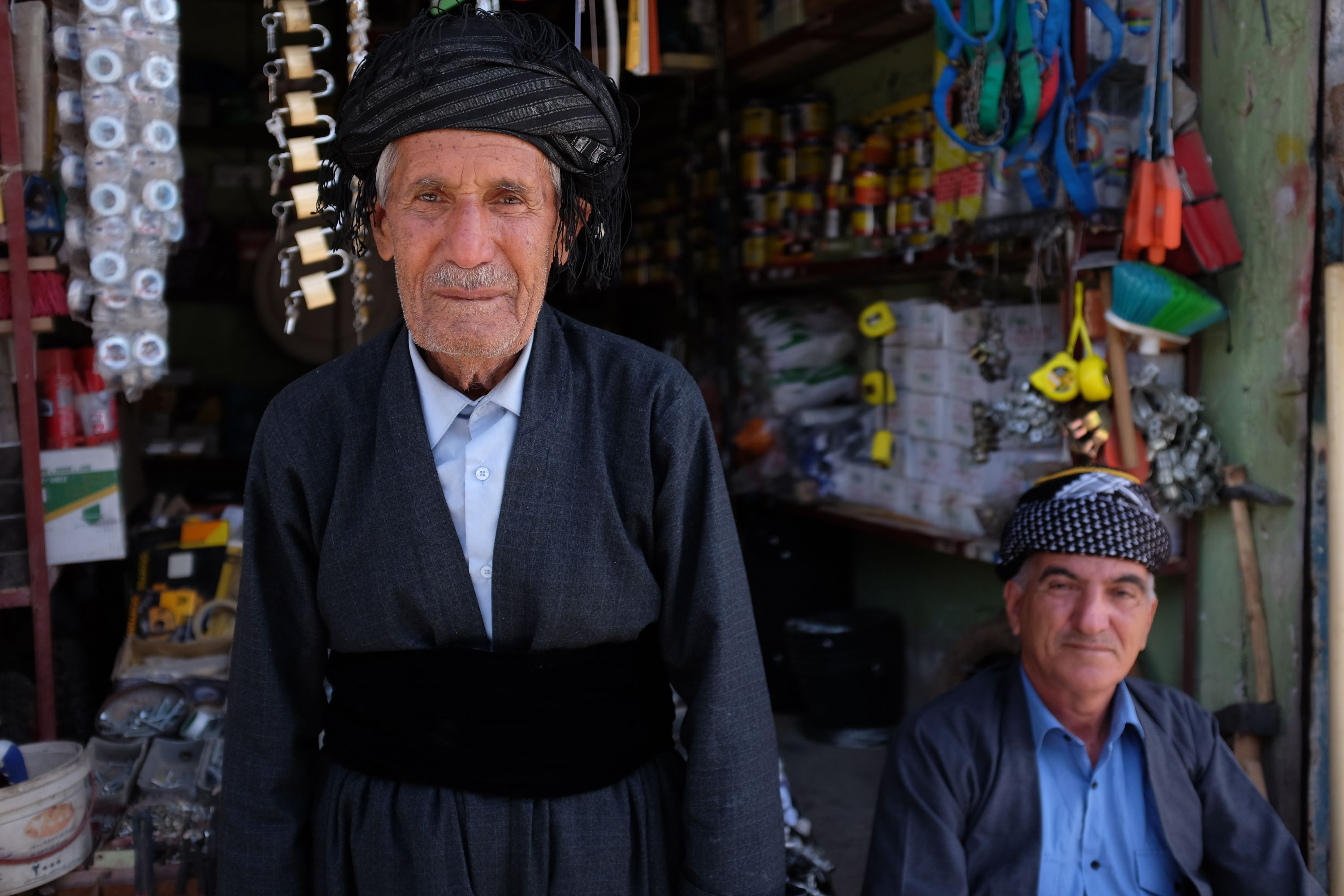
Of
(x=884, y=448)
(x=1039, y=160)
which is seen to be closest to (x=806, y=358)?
(x=884, y=448)

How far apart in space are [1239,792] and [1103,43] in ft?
5.62

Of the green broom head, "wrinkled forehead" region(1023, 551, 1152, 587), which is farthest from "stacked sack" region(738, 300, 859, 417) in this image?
"wrinkled forehead" region(1023, 551, 1152, 587)

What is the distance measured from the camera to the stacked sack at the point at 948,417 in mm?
3080

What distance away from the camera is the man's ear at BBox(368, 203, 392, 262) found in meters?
1.46

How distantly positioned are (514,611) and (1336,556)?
1.65m

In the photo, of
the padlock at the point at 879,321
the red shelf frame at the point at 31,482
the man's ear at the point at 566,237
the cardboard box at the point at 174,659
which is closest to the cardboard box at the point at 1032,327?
the padlock at the point at 879,321

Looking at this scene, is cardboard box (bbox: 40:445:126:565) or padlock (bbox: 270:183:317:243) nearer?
padlock (bbox: 270:183:317:243)

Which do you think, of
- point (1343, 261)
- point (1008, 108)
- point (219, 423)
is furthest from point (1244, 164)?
point (219, 423)

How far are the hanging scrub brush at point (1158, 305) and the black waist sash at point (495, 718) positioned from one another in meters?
Result: 1.60

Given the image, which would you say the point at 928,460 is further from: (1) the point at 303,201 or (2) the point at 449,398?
(2) the point at 449,398

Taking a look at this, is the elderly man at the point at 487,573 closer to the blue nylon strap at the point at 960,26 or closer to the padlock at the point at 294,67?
the padlock at the point at 294,67

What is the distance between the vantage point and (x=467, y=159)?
1315 mm

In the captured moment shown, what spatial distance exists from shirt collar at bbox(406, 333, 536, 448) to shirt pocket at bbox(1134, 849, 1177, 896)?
1157 mm

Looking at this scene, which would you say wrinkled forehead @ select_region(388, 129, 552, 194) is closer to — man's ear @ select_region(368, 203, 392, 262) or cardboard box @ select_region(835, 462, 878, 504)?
man's ear @ select_region(368, 203, 392, 262)
